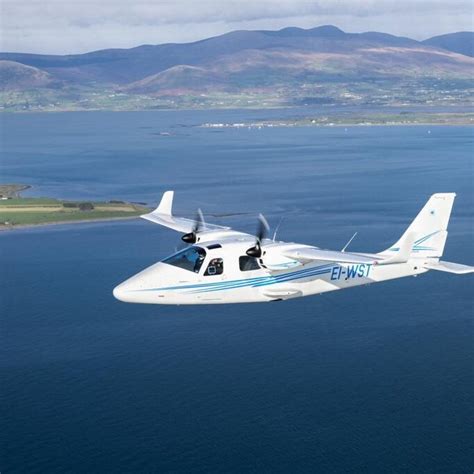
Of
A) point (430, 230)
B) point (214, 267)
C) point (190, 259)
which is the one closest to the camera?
point (214, 267)

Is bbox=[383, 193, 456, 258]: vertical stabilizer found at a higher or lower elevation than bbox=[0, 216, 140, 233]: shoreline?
higher

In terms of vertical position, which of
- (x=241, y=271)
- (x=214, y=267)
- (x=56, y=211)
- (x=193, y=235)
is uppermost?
(x=193, y=235)

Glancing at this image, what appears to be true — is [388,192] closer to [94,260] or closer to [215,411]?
[94,260]

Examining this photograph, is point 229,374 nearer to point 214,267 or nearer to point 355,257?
point 214,267

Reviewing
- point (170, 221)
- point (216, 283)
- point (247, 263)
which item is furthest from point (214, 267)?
point (170, 221)

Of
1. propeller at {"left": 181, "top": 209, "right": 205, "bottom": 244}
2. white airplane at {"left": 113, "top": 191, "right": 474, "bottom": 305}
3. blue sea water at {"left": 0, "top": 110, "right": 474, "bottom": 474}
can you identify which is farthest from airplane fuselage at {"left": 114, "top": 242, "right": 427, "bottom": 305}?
blue sea water at {"left": 0, "top": 110, "right": 474, "bottom": 474}

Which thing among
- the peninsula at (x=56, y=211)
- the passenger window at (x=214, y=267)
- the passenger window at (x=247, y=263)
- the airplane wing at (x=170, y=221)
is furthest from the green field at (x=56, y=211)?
the passenger window at (x=247, y=263)

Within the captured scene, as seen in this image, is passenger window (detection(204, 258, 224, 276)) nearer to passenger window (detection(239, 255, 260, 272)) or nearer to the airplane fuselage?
the airplane fuselage
